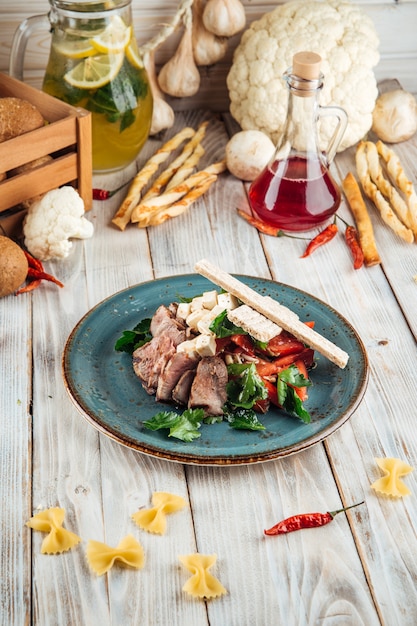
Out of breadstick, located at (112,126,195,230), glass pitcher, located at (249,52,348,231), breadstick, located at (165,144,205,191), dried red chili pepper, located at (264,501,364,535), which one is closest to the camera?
dried red chili pepper, located at (264,501,364,535)

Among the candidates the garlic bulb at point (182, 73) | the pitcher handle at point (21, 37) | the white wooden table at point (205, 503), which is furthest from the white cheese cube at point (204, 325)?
the garlic bulb at point (182, 73)

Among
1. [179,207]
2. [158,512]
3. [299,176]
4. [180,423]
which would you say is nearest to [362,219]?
[299,176]

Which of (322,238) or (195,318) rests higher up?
(195,318)

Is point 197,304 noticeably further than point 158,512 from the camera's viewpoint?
Yes

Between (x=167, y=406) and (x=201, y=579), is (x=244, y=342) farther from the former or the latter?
(x=201, y=579)

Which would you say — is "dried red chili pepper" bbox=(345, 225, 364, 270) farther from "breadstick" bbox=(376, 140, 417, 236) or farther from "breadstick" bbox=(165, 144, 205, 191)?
"breadstick" bbox=(165, 144, 205, 191)

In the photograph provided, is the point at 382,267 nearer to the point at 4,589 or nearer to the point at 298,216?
the point at 298,216

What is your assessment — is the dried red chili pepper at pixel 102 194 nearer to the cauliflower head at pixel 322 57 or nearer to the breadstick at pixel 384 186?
the cauliflower head at pixel 322 57

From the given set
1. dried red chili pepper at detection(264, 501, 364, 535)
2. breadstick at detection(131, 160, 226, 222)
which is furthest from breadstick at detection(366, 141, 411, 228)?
dried red chili pepper at detection(264, 501, 364, 535)
